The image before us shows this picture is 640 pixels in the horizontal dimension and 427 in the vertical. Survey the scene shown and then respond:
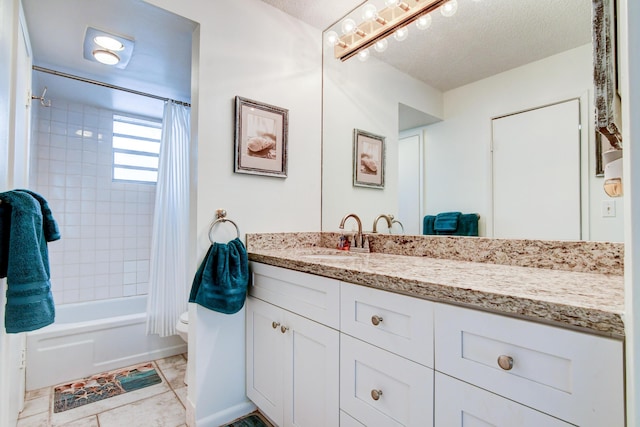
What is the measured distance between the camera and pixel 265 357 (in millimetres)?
1537

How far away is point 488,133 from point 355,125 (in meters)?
0.89

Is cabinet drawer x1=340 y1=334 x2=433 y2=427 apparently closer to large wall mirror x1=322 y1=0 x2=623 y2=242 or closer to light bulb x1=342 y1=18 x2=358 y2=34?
large wall mirror x1=322 y1=0 x2=623 y2=242

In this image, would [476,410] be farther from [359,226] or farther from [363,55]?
[363,55]

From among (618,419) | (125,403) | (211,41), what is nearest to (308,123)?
(211,41)

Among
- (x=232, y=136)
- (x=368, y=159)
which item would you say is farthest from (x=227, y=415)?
(x=368, y=159)

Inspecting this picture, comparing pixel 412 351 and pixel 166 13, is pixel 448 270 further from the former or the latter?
pixel 166 13

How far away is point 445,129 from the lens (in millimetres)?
1480

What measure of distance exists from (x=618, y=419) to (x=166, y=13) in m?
2.10

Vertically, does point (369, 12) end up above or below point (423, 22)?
above

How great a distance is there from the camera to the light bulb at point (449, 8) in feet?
4.92

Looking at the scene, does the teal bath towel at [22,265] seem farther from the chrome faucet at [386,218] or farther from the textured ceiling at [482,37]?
the textured ceiling at [482,37]

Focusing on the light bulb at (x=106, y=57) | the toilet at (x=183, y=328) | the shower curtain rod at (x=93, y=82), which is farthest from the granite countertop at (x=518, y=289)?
the shower curtain rod at (x=93, y=82)

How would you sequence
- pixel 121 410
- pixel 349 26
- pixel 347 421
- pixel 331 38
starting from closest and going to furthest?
pixel 347 421, pixel 121 410, pixel 349 26, pixel 331 38

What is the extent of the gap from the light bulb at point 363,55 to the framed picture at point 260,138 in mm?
602
